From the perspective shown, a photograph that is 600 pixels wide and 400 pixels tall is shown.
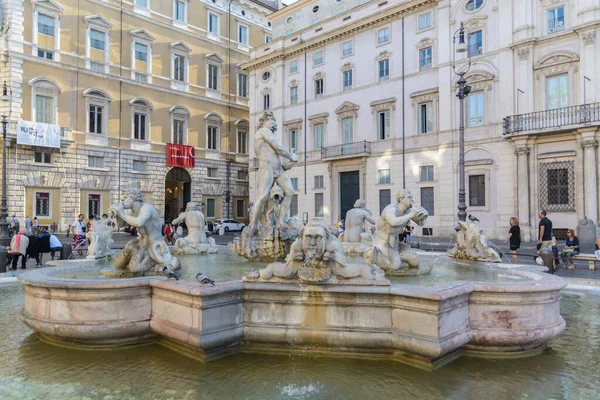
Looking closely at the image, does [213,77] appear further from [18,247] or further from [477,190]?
[18,247]

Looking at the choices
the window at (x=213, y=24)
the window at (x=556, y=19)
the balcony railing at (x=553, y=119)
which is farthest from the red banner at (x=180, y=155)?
the window at (x=556, y=19)

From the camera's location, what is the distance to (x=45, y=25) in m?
26.7

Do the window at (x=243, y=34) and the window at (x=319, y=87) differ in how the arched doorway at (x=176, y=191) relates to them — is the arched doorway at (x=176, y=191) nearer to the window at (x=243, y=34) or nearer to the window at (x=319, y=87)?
the window at (x=319, y=87)

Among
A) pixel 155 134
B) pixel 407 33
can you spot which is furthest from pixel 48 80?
pixel 407 33

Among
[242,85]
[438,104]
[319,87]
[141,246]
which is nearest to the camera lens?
[141,246]

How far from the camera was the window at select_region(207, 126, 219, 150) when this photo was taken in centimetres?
3603

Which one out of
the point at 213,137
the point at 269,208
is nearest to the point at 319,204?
the point at 213,137

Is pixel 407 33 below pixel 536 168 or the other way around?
the other way around

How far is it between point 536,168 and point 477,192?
3.13 meters

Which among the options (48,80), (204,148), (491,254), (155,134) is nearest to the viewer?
(491,254)

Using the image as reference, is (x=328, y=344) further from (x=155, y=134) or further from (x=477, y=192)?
(x=155, y=134)

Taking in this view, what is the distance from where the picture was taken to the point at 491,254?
24.4 feet

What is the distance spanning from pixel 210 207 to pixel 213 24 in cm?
1450

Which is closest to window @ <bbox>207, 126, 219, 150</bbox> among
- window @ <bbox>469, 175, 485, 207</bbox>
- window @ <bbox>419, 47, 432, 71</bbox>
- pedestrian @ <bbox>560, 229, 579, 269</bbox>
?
window @ <bbox>419, 47, 432, 71</bbox>
